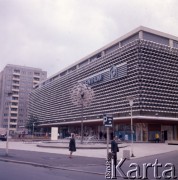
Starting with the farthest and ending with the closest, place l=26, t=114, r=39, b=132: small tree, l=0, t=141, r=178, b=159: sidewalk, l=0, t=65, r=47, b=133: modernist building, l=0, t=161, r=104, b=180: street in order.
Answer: l=0, t=65, r=47, b=133: modernist building
l=26, t=114, r=39, b=132: small tree
l=0, t=141, r=178, b=159: sidewalk
l=0, t=161, r=104, b=180: street

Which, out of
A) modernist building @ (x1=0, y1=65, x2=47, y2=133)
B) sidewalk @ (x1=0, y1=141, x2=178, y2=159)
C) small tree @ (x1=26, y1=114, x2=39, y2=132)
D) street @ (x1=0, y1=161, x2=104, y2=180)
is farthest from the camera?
modernist building @ (x1=0, y1=65, x2=47, y2=133)

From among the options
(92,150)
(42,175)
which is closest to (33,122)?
(92,150)

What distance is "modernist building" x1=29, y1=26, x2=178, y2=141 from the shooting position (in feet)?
214

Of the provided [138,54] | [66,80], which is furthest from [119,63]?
[66,80]

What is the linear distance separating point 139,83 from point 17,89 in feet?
277

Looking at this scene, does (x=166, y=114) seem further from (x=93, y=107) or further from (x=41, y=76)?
(x=41, y=76)

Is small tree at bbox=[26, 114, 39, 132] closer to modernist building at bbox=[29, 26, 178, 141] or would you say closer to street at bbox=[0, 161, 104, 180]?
modernist building at bbox=[29, 26, 178, 141]

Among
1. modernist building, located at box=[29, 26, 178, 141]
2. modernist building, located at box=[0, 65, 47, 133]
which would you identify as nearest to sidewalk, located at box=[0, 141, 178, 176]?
modernist building, located at box=[29, 26, 178, 141]

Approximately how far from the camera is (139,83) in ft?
212

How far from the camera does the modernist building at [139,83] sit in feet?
214

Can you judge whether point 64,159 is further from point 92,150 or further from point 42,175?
point 92,150

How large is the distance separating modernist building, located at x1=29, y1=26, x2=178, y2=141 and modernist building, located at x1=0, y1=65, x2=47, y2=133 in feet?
172

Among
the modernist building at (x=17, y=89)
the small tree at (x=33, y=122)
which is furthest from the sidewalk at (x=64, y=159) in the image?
the modernist building at (x=17, y=89)

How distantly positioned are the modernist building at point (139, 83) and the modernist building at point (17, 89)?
52530mm
